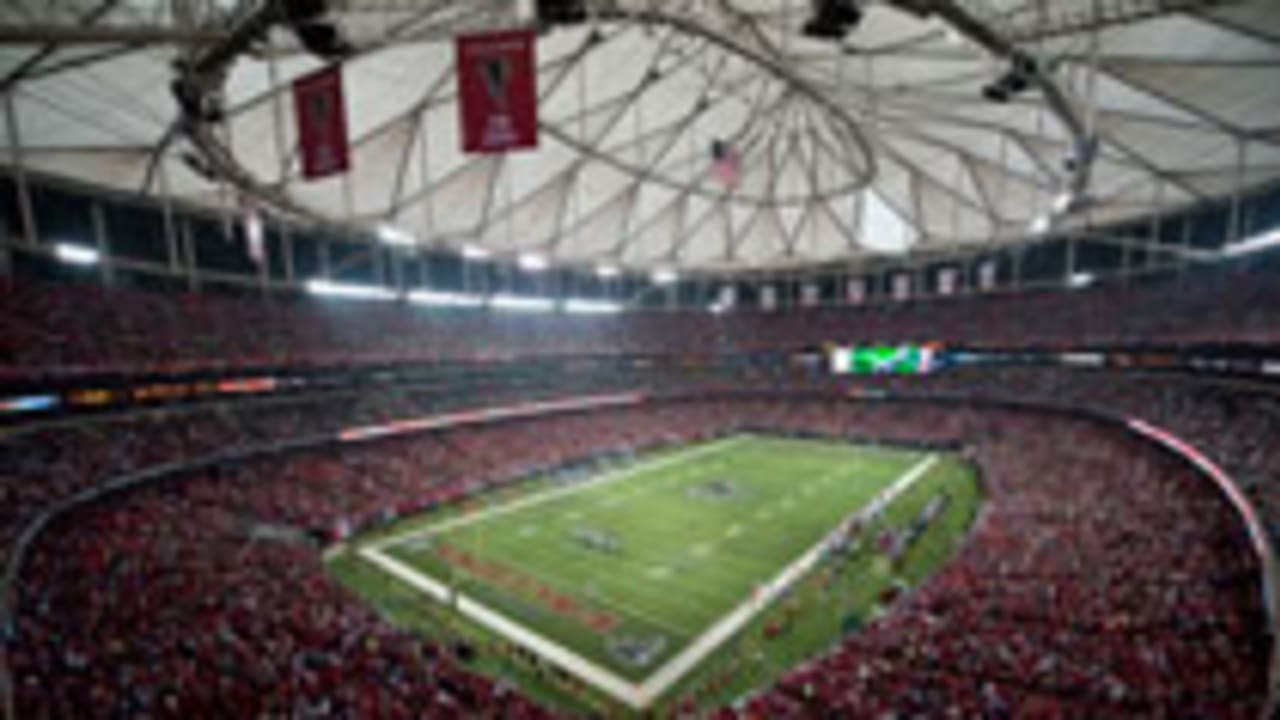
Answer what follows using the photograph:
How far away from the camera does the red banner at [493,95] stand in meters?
11.9

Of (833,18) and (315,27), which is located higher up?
(833,18)

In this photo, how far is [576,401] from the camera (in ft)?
164

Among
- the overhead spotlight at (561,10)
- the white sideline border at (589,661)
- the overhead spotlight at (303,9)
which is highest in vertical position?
the overhead spotlight at (561,10)

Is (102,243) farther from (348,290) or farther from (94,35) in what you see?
(94,35)

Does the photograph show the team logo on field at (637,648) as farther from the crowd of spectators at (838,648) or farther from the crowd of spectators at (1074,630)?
the crowd of spectators at (1074,630)

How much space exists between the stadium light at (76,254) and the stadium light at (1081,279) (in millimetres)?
60737

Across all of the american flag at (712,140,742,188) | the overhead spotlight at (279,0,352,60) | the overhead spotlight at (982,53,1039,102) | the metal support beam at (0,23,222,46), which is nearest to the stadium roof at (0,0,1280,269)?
the metal support beam at (0,23,222,46)

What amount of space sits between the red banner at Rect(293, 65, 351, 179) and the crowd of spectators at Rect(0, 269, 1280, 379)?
1893cm

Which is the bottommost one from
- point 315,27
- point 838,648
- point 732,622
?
point 732,622

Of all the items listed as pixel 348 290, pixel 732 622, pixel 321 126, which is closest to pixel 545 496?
pixel 732 622

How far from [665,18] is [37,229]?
1138 inches

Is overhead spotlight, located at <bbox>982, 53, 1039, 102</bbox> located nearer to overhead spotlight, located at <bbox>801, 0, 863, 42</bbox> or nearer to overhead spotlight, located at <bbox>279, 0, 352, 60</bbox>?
overhead spotlight, located at <bbox>801, 0, 863, 42</bbox>

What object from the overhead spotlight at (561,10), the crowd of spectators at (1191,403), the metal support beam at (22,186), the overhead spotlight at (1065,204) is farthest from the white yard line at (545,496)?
the overhead spotlight at (1065,204)

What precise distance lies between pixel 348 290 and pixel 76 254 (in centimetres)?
1424
